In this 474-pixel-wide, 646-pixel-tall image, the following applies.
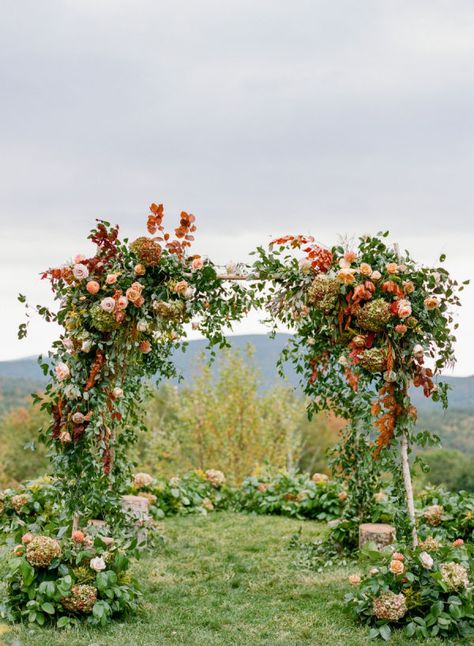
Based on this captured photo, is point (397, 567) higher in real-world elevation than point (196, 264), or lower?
lower

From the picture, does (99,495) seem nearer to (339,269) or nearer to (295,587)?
(295,587)

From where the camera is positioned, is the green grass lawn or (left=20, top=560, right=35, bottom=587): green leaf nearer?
the green grass lawn

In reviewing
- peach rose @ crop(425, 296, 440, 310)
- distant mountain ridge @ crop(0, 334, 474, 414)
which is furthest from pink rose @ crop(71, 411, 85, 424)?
distant mountain ridge @ crop(0, 334, 474, 414)

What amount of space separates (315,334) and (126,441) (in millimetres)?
2106

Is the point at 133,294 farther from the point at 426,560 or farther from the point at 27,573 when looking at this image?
the point at 426,560

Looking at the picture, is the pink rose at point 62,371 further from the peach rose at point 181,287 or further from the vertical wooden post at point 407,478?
the vertical wooden post at point 407,478

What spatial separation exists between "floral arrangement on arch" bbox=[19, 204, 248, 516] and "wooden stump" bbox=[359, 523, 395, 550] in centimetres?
250

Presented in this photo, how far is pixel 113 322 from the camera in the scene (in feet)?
16.2

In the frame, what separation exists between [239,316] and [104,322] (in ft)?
3.70

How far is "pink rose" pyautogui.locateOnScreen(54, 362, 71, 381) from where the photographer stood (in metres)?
Answer: 4.92

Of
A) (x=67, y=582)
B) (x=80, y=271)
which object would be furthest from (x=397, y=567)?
(x=80, y=271)

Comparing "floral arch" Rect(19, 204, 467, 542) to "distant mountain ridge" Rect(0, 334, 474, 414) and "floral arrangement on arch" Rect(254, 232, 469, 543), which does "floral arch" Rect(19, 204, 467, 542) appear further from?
"distant mountain ridge" Rect(0, 334, 474, 414)

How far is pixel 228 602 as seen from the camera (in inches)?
213

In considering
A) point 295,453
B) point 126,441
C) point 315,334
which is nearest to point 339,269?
point 315,334
